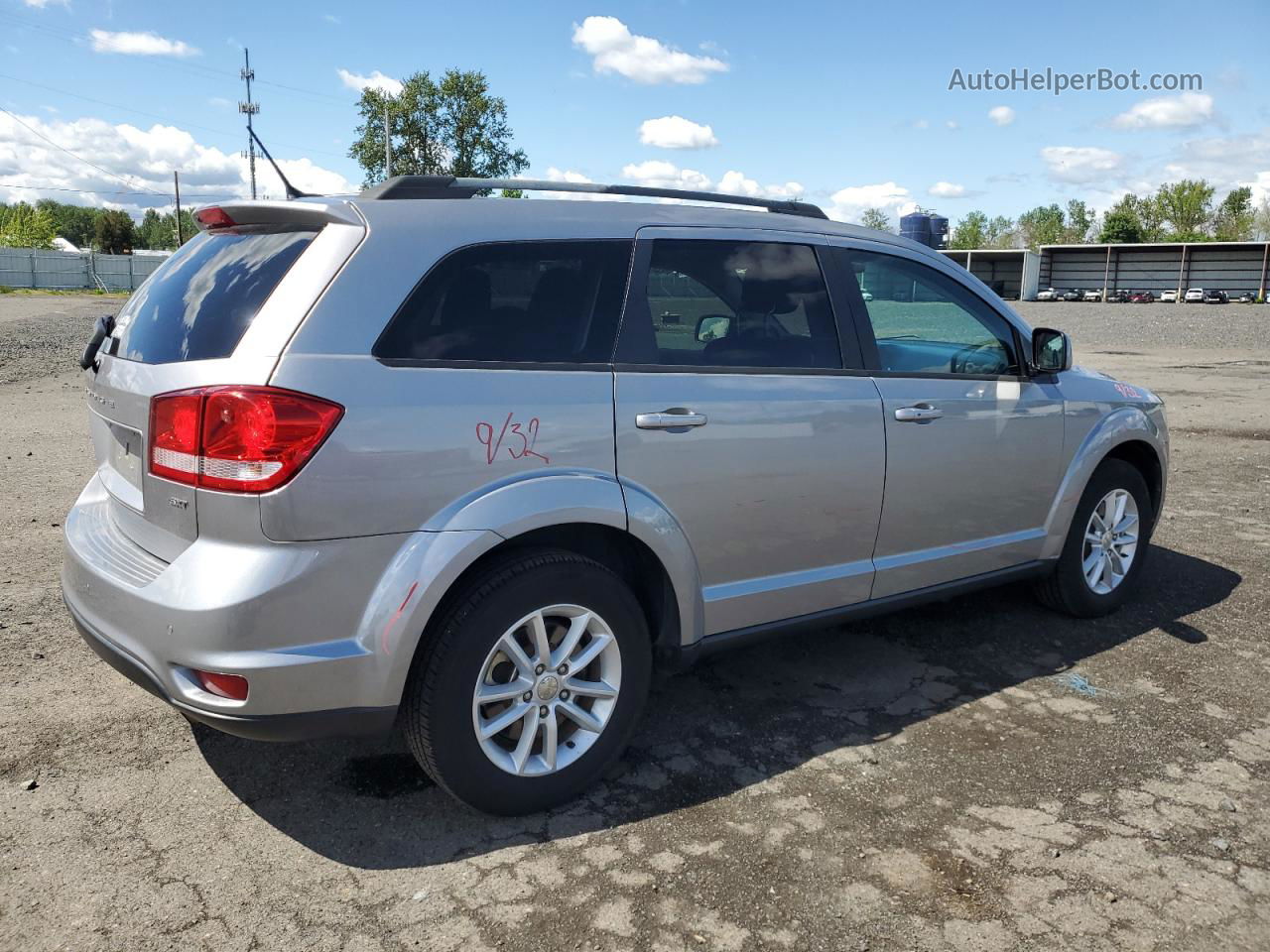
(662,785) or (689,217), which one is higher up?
(689,217)

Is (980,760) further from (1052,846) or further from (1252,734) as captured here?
(1252,734)

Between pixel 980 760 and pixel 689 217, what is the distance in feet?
7.06

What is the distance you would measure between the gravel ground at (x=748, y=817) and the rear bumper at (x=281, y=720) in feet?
1.34

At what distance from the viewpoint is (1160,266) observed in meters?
73.6

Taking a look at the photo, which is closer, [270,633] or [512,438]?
[270,633]

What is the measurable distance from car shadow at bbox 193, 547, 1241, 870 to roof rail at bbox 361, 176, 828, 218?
1.87 m

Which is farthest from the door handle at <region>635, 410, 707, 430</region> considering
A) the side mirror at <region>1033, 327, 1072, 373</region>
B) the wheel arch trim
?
the wheel arch trim

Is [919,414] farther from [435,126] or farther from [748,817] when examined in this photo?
[435,126]

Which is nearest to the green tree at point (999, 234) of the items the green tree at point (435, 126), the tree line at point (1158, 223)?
the tree line at point (1158, 223)

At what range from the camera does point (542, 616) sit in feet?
9.85

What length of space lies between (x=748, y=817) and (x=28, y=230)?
Result: 122 m

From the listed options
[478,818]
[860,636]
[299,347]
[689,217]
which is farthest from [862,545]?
[299,347]

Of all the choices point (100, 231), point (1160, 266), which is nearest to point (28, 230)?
point (100, 231)

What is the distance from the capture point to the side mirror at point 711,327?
343cm
